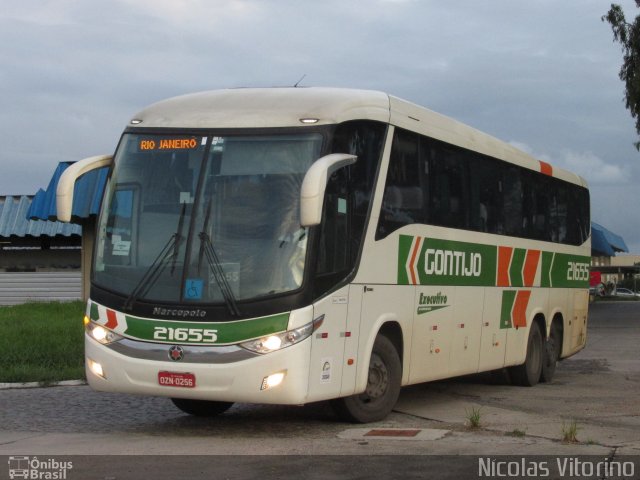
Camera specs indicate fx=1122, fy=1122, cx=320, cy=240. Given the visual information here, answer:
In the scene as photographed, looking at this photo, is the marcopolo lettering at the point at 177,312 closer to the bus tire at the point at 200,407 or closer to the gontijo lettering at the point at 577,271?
the bus tire at the point at 200,407

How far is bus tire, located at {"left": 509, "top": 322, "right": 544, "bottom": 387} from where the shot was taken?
16.7 metres

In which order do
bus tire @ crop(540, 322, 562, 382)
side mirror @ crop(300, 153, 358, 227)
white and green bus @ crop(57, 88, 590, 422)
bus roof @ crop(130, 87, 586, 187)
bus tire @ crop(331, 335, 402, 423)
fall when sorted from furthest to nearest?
bus tire @ crop(540, 322, 562, 382), bus tire @ crop(331, 335, 402, 423), bus roof @ crop(130, 87, 586, 187), white and green bus @ crop(57, 88, 590, 422), side mirror @ crop(300, 153, 358, 227)

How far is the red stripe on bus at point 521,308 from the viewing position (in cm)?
1605

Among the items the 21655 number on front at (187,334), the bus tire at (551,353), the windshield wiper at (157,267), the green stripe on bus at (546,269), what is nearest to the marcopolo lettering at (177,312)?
the 21655 number on front at (187,334)

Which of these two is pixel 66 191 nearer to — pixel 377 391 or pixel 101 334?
pixel 101 334

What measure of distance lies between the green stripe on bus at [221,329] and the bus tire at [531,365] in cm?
732

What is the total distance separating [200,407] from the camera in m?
12.5

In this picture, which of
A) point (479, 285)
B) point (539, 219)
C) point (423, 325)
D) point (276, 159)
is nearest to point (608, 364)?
point (539, 219)

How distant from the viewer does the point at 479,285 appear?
14594 mm

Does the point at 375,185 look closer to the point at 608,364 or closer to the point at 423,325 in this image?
the point at 423,325

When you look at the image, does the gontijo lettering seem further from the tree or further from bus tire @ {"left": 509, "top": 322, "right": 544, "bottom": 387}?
the tree

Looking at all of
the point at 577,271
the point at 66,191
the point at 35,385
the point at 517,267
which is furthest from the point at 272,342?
the point at 577,271

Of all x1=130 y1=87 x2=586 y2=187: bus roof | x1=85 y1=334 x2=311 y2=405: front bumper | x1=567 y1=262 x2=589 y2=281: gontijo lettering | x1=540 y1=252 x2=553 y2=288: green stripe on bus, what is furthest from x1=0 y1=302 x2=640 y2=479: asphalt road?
x1=130 y1=87 x2=586 y2=187: bus roof

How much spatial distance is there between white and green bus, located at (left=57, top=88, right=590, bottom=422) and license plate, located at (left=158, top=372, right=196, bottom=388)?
16mm
